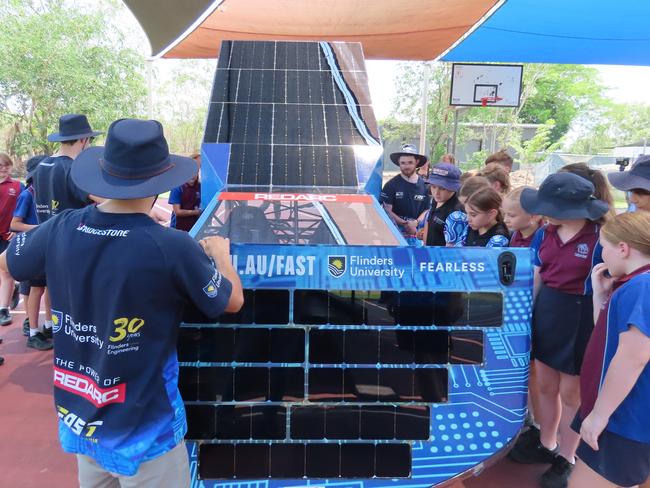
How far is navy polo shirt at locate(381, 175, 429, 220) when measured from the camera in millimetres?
5902

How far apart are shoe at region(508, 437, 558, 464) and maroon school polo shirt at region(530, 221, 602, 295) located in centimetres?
115

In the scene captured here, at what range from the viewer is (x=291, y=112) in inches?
189

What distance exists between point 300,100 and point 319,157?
861 millimetres

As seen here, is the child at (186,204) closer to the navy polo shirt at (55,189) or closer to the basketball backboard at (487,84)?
the navy polo shirt at (55,189)

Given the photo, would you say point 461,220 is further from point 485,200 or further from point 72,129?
point 72,129

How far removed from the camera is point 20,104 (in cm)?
1956

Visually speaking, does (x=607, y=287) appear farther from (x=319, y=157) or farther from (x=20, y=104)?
(x=20, y=104)

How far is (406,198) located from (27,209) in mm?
4113

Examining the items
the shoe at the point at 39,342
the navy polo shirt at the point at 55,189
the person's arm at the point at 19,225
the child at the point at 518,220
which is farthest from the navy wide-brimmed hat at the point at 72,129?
the child at the point at 518,220

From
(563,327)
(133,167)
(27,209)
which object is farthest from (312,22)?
(133,167)

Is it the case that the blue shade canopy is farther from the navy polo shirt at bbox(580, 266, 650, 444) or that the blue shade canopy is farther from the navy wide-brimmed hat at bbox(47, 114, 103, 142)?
the navy polo shirt at bbox(580, 266, 650, 444)

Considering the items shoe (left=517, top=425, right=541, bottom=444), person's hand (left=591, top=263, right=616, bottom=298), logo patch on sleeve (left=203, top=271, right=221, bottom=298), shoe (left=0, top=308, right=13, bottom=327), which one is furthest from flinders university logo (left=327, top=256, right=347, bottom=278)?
shoe (left=0, top=308, right=13, bottom=327)

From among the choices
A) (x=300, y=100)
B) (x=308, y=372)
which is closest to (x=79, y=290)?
(x=308, y=372)

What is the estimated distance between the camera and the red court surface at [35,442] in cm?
309
